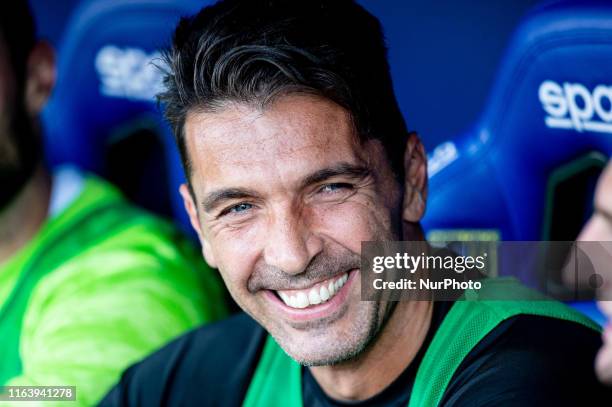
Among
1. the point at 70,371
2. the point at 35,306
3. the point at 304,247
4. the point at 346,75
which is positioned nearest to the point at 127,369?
the point at 70,371

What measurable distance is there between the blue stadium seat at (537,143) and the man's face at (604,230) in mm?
333

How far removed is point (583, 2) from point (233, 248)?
1.91ft

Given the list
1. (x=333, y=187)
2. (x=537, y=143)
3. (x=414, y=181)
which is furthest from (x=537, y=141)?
(x=333, y=187)

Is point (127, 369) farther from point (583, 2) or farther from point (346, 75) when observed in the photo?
point (583, 2)

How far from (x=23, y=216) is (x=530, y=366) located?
3.70 ft

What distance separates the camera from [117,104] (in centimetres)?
216

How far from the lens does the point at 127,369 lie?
59.7 inches

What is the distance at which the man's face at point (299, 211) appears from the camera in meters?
1.20

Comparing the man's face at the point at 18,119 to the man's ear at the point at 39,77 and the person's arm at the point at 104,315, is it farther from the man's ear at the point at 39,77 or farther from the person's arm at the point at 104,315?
the person's arm at the point at 104,315

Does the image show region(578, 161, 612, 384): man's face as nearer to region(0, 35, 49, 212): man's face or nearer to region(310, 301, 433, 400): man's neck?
region(310, 301, 433, 400): man's neck

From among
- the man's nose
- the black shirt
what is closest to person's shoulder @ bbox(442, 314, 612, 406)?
the black shirt

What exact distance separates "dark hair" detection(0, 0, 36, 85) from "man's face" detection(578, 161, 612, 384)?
1226 millimetres

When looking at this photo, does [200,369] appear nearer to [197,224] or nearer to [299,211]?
[197,224]

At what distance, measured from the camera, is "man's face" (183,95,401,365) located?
120 centimetres
